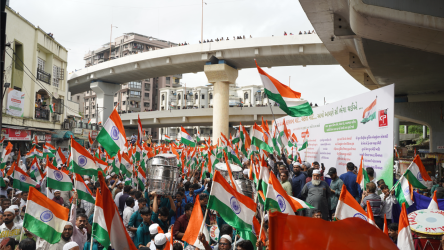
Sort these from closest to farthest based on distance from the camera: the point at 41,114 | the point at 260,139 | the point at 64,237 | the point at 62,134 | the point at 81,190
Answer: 1. the point at 64,237
2. the point at 81,190
3. the point at 260,139
4. the point at 41,114
5. the point at 62,134

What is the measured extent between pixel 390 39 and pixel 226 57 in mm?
25423

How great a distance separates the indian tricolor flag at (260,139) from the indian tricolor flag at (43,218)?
717 cm

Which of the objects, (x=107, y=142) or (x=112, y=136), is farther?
(x=112, y=136)

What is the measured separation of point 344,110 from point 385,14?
571 centimetres

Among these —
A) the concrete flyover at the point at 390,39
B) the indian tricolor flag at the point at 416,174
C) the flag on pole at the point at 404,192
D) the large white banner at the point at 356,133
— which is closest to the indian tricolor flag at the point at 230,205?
the flag on pole at the point at 404,192

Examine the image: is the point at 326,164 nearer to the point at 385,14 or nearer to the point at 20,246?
the point at 385,14

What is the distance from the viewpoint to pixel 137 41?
8262 cm

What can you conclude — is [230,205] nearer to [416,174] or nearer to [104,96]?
[416,174]

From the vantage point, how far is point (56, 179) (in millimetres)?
7230

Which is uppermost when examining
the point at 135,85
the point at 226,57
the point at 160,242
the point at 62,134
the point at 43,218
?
the point at 135,85

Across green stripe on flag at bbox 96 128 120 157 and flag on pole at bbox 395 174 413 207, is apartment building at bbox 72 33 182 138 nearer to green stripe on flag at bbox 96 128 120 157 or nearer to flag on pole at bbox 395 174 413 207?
green stripe on flag at bbox 96 128 120 157

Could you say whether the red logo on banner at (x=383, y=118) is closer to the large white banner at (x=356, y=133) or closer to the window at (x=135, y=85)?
the large white banner at (x=356, y=133)

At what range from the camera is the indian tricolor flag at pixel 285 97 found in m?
7.67

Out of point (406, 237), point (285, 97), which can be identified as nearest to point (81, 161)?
point (285, 97)
